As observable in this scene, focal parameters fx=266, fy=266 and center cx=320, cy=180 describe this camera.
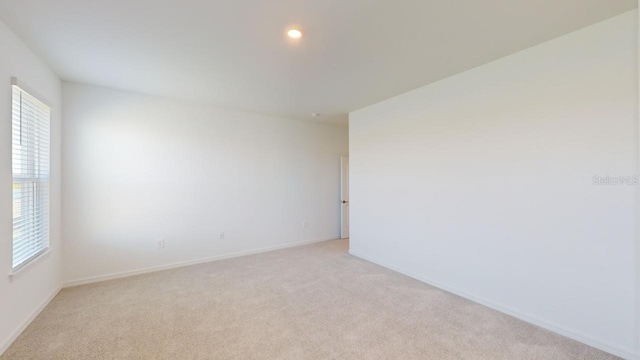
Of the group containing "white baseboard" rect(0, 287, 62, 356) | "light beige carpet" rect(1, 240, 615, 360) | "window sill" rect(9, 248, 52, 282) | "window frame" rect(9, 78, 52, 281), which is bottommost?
"light beige carpet" rect(1, 240, 615, 360)

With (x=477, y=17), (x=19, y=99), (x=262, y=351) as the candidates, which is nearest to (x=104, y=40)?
(x=19, y=99)

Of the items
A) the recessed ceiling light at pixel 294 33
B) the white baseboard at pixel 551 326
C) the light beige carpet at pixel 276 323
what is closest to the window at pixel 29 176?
the light beige carpet at pixel 276 323

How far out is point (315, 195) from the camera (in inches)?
224

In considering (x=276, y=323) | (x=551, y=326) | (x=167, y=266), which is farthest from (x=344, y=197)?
(x=551, y=326)

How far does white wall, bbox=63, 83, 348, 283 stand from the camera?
11.5ft

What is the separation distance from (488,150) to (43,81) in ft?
15.7

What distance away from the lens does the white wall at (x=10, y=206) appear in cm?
212

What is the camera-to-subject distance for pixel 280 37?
231 centimetres

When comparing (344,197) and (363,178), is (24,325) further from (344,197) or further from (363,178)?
(344,197)

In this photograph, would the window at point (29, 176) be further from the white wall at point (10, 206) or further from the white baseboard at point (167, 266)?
the white baseboard at point (167, 266)

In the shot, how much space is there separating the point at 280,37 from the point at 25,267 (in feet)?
10.2

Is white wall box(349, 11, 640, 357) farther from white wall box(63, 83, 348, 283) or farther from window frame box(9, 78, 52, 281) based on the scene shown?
window frame box(9, 78, 52, 281)

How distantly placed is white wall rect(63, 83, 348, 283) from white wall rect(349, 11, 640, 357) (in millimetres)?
2398

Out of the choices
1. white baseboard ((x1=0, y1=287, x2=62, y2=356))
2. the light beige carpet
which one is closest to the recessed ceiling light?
the light beige carpet
